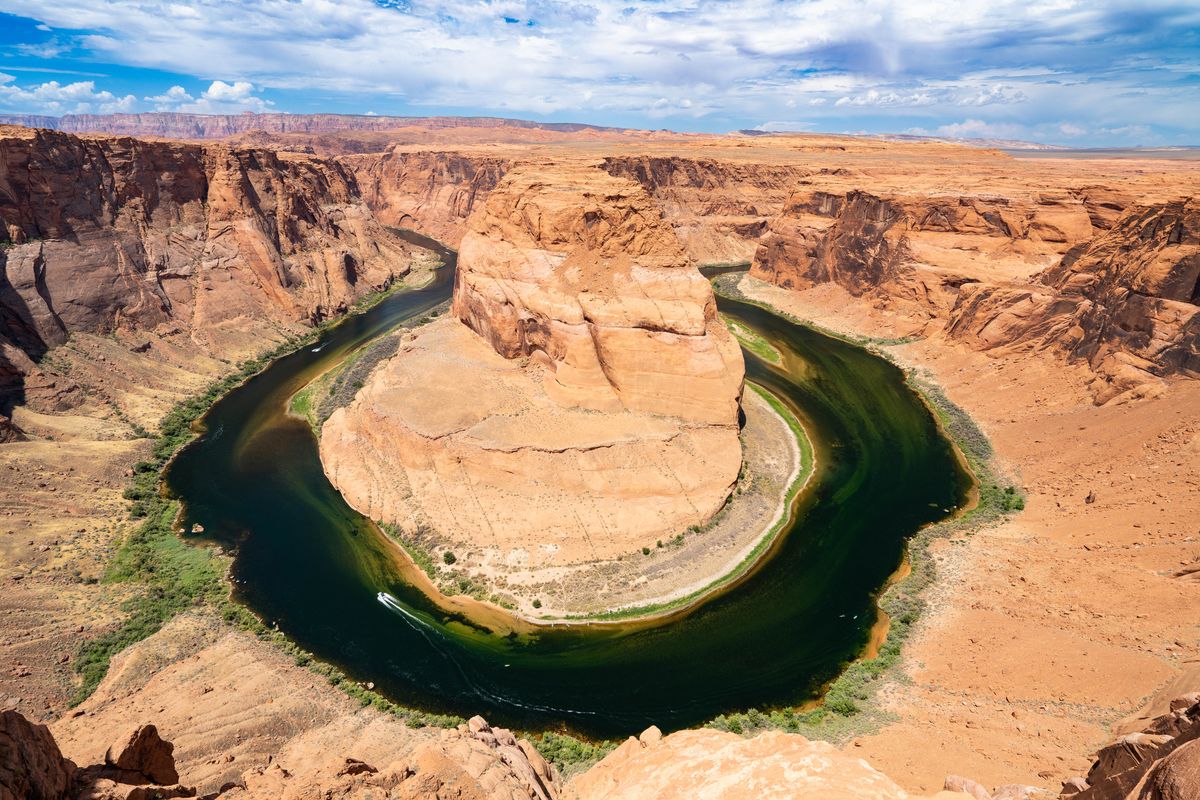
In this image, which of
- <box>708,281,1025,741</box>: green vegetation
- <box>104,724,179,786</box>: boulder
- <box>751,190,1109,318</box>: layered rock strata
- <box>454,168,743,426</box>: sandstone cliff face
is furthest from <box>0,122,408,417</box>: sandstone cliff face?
<box>751,190,1109,318</box>: layered rock strata

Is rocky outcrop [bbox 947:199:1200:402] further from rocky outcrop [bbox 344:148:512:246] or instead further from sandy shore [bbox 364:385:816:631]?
rocky outcrop [bbox 344:148:512:246]

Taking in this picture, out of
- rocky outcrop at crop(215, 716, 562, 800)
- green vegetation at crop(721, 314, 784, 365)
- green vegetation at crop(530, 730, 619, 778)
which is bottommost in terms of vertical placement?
green vegetation at crop(530, 730, 619, 778)

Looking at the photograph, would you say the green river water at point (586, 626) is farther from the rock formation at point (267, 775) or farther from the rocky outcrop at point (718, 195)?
the rocky outcrop at point (718, 195)

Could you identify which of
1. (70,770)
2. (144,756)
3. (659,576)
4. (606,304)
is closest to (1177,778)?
(70,770)

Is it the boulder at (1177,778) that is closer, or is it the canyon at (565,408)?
the boulder at (1177,778)

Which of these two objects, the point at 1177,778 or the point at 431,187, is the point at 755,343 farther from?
the point at 431,187

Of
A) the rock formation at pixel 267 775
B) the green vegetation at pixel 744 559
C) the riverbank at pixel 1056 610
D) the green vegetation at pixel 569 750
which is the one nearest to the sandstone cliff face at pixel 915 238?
the riverbank at pixel 1056 610

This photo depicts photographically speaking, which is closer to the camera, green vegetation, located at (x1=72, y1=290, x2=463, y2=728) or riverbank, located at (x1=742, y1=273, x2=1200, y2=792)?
riverbank, located at (x1=742, y1=273, x2=1200, y2=792)
